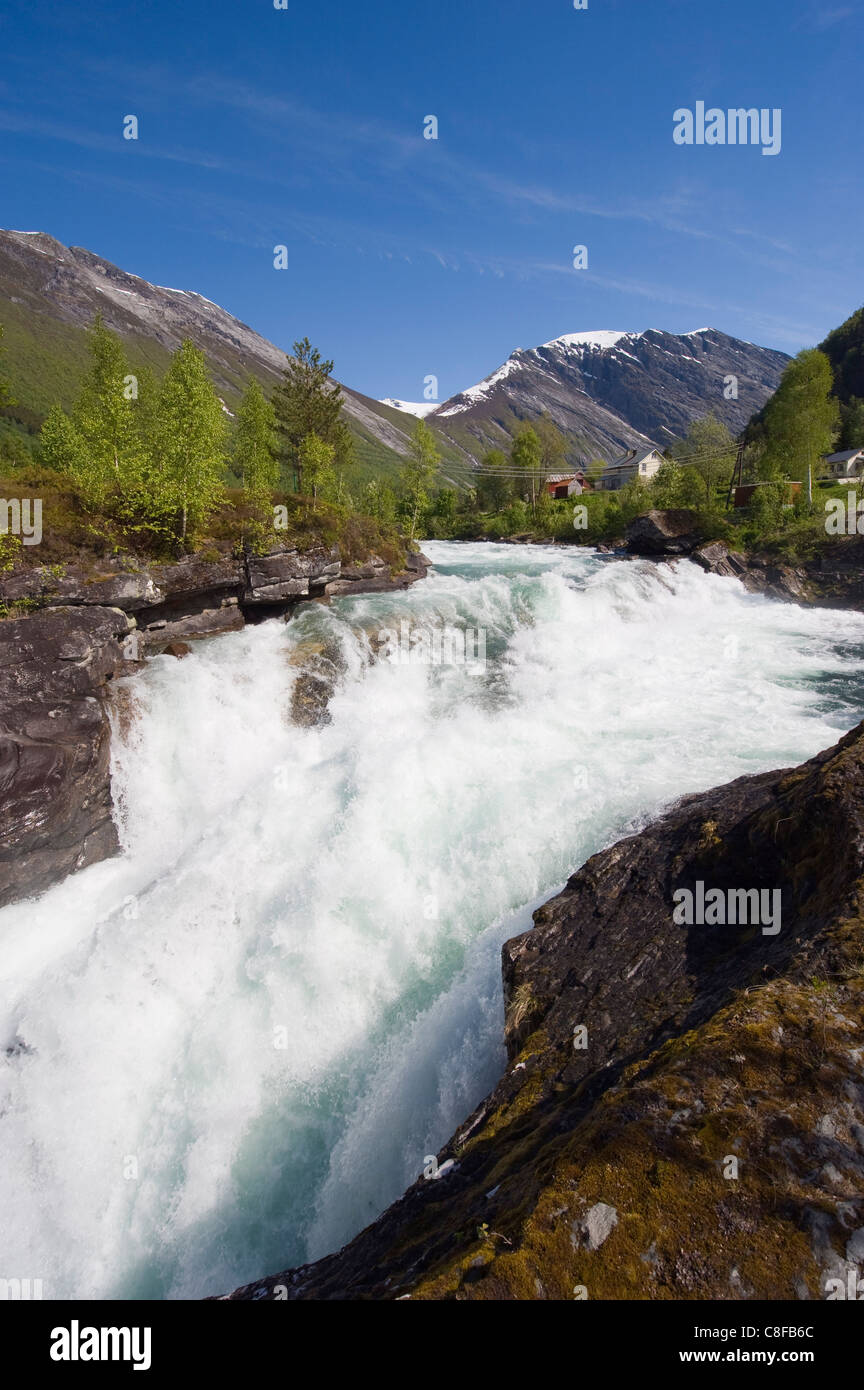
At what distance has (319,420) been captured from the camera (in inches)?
1576

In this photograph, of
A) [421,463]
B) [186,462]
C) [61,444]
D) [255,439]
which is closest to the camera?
[186,462]

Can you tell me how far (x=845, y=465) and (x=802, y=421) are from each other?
28.8m

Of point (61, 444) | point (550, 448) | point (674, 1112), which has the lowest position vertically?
point (674, 1112)

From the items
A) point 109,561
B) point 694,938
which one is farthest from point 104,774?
point 694,938

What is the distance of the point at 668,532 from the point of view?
41.1 m

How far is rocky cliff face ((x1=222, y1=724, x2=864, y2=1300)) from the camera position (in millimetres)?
3029

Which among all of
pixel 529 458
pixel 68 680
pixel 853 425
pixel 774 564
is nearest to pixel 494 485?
pixel 529 458

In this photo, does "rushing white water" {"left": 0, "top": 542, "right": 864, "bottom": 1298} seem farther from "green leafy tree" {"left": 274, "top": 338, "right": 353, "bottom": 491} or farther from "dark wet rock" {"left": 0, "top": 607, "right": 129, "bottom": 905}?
"green leafy tree" {"left": 274, "top": 338, "right": 353, "bottom": 491}

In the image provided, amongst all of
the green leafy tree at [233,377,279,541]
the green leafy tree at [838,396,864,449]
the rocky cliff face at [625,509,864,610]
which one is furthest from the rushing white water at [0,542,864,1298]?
the green leafy tree at [838,396,864,449]

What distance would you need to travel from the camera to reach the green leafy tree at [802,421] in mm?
50656

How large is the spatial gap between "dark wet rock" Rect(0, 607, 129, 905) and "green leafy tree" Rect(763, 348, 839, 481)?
57.3 m

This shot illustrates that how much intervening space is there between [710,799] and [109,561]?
59.5ft

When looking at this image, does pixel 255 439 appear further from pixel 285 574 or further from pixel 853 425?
pixel 853 425
